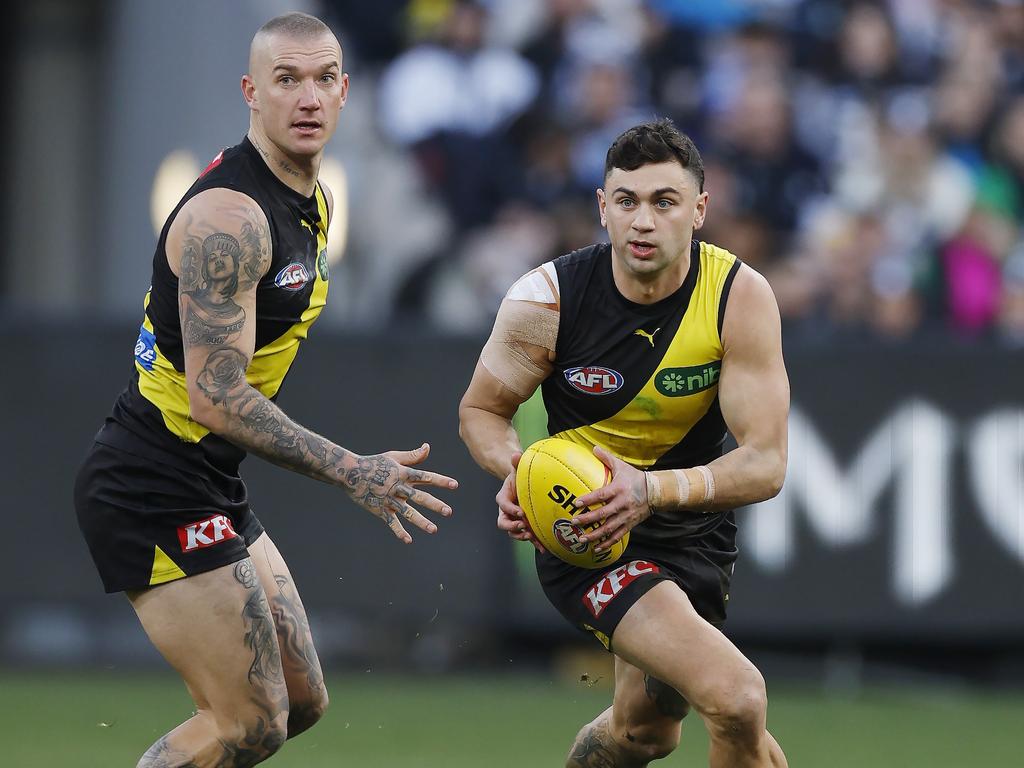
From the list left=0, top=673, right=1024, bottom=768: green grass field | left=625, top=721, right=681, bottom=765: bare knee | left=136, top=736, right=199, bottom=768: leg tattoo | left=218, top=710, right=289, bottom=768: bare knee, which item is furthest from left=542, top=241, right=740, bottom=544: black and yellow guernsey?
left=0, top=673, right=1024, bottom=768: green grass field

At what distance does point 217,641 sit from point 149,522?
474mm

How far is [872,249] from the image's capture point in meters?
12.4

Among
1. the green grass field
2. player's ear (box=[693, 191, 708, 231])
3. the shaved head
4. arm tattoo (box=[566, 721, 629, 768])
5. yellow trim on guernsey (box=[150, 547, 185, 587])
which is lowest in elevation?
the green grass field

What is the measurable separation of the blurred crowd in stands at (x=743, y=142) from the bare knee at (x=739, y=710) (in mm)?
5913

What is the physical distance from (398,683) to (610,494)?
5.83m

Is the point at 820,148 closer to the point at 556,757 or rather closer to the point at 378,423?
the point at 378,423

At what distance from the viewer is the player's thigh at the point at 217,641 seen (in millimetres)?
6043

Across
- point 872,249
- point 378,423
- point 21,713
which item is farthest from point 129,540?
point 872,249

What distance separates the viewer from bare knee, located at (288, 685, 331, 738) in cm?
650

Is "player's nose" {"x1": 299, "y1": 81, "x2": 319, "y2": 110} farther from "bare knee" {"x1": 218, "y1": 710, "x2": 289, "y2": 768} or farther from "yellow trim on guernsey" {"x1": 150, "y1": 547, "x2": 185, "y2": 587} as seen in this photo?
"bare knee" {"x1": 218, "y1": 710, "x2": 289, "y2": 768}

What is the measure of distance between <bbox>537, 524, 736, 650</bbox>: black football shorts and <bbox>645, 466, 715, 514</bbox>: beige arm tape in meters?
0.37

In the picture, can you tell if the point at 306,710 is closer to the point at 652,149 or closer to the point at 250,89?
the point at 250,89

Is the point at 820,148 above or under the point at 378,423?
above

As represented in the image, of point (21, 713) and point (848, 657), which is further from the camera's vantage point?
point (848, 657)
